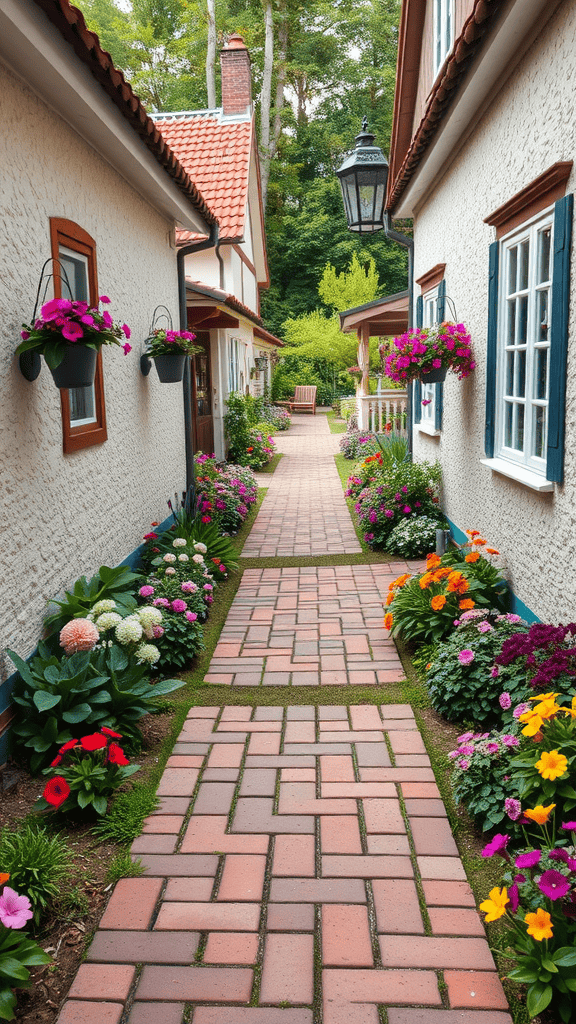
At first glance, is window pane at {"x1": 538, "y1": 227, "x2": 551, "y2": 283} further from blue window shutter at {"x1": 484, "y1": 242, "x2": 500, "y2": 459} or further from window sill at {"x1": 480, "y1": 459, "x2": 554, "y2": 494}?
window sill at {"x1": 480, "y1": 459, "x2": 554, "y2": 494}

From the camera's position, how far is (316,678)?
456 cm

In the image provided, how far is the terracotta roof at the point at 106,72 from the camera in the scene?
10.7 ft

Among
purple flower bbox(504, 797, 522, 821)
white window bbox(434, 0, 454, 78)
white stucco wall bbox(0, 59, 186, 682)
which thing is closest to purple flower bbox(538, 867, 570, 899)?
purple flower bbox(504, 797, 522, 821)

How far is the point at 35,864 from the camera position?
2.57m

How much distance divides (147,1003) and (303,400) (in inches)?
1115

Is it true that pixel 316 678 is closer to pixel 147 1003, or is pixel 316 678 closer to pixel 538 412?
pixel 538 412

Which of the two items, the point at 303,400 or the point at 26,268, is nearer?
the point at 26,268

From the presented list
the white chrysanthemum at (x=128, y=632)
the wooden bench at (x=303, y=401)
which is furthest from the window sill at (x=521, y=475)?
the wooden bench at (x=303, y=401)

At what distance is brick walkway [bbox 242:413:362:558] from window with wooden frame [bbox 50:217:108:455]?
2.96m

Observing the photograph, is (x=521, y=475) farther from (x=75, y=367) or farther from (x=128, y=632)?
(x=75, y=367)

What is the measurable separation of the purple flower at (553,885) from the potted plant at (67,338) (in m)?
2.84

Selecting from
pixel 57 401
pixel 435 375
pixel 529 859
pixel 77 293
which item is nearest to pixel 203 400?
pixel 435 375

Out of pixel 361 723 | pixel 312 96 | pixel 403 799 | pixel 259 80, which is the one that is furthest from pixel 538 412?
pixel 312 96

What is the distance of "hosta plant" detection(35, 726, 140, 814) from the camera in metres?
3.01
